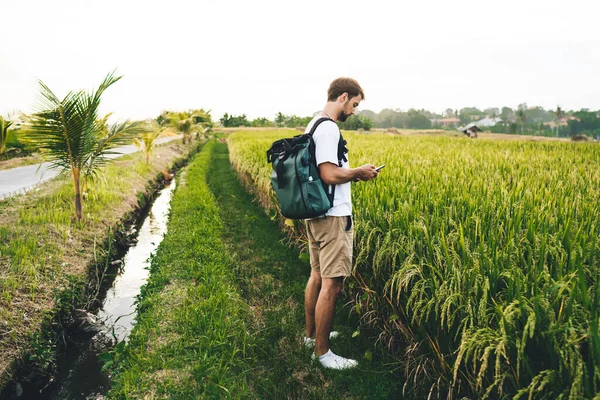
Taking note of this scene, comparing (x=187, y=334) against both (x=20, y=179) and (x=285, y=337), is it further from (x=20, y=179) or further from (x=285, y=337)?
(x=20, y=179)

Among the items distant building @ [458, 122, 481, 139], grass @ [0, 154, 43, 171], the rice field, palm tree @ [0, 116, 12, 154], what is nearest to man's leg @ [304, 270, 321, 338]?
the rice field

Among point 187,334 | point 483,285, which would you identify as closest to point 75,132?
point 187,334

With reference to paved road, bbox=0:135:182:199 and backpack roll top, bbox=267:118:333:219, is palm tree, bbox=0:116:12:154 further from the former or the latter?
backpack roll top, bbox=267:118:333:219

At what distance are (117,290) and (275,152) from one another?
319cm

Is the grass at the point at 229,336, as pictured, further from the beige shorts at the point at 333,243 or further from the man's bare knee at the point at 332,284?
the beige shorts at the point at 333,243

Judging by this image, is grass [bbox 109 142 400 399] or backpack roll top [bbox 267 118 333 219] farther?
grass [bbox 109 142 400 399]

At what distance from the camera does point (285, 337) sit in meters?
3.24

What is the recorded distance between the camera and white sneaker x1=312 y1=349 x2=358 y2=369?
275cm

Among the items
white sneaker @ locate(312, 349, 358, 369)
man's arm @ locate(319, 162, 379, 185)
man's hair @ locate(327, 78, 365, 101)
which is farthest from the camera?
white sneaker @ locate(312, 349, 358, 369)

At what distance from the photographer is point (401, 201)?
3406 millimetres

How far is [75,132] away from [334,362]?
4678 mm

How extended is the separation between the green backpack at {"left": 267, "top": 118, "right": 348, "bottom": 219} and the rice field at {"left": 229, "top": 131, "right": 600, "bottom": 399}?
62 cm

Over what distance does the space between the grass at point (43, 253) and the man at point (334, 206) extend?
225 centimetres

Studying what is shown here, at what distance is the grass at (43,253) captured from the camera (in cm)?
310
